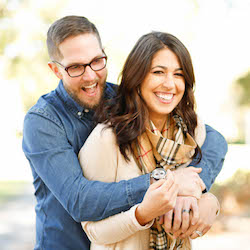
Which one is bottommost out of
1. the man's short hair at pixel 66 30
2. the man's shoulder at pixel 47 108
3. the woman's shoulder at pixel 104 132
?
→ the woman's shoulder at pixel 104 132

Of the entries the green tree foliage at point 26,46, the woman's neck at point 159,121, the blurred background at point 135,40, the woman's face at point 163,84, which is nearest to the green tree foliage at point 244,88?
the blurred background at point 135,40

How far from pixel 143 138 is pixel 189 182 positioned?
0.30m

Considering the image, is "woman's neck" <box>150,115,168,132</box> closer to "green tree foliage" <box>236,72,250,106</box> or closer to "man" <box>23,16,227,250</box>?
"man" <box>23,16,227,250</box>

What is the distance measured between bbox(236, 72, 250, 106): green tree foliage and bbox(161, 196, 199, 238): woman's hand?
584 cm

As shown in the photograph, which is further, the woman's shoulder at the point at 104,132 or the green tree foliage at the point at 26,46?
the green tree foliage at the point at 26,46

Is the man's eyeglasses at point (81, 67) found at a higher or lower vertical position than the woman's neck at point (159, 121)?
higher

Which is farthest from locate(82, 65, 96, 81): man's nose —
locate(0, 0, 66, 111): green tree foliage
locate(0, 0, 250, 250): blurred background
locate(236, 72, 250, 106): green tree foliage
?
locate(236, 72, 250, 106): green tree foliage

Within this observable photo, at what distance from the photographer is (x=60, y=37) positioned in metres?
2.00

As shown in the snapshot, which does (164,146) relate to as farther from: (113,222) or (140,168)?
(113,222)

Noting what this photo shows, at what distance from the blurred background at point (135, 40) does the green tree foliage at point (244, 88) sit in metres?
0.02

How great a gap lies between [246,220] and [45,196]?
174 inches

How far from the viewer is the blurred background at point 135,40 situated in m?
5.43

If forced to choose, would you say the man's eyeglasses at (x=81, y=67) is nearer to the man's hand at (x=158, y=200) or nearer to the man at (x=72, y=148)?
the man at (x=72, y=148)

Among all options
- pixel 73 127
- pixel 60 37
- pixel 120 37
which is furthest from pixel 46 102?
pixel 120 37
